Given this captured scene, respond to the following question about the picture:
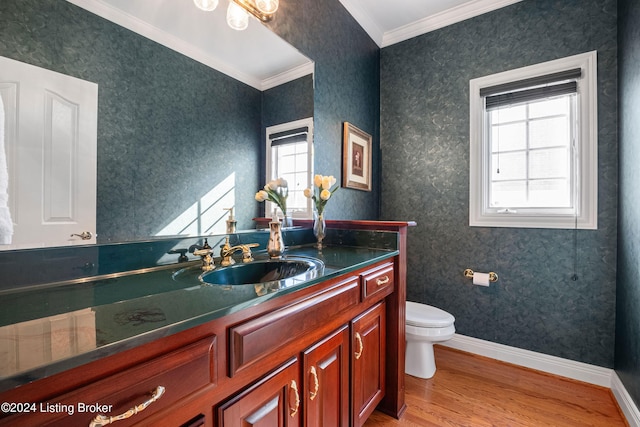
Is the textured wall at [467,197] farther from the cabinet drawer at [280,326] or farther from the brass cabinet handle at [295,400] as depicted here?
the brass cabinet handle at [295,400]

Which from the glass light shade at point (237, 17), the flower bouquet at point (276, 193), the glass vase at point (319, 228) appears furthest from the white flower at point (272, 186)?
the glass light shade at point (237, 17)

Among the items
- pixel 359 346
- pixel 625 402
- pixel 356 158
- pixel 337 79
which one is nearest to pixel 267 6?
pixel 337 79

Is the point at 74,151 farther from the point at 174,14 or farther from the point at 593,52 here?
the point at 593,52

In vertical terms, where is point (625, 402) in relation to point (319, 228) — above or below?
below

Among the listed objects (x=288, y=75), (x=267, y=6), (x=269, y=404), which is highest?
(x=267, y=6)

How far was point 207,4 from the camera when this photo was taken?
1285 mm

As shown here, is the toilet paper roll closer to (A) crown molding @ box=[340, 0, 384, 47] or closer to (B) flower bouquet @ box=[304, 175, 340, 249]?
(B) flower bouquet @ box=[304, 175, 340, 249]

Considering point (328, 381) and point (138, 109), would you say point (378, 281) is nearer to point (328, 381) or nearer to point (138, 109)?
point (328, 381)

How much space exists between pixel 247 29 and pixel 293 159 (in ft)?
2.34

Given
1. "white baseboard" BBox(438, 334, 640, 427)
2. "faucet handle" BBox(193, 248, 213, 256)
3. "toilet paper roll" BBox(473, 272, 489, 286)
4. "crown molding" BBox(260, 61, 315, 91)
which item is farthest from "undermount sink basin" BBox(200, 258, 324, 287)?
"white baseboard" BBox(438, 334, 640, 427)

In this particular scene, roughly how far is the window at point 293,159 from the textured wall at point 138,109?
0.25m

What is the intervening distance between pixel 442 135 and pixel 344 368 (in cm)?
200

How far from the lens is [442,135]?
7.78 ft

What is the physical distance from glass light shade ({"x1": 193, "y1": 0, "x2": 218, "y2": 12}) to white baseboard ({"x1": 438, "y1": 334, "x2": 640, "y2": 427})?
2.72 meters
